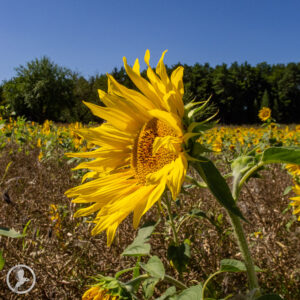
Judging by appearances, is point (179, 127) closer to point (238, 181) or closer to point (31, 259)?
point (238, 181)

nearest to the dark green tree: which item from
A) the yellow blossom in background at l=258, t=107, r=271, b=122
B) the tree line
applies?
the tree line

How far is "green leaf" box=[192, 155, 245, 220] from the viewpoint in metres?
0.62

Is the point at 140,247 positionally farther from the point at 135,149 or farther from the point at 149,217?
A: the point at 149,217

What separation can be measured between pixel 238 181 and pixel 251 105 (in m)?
40.3

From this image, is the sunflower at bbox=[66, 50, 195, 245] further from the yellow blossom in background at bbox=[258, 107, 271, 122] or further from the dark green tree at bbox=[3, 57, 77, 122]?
the dark green tree at bbox=[3, 57, 77, 122]

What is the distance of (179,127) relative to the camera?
29.7 inches

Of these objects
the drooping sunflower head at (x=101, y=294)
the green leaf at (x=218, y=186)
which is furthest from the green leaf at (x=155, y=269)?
the green leaf at (x=218, y=186)

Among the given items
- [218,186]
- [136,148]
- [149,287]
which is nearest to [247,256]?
[218,186]

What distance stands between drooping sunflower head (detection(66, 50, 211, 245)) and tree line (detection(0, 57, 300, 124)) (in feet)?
102

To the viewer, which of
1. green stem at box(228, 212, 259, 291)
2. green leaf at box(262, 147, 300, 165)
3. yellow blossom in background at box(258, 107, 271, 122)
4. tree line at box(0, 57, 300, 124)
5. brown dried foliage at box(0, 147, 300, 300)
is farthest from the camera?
tree line at box(0, 57, 300, 124)

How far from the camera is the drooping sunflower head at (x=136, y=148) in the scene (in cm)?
76

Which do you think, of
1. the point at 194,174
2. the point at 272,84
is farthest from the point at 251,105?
the point at 194,174

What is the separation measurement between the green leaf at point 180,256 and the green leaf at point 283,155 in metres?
0.52

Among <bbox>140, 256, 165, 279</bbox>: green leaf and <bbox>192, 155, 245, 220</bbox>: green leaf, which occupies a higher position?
<bbox>192, 155, 245, 220</bbox>: green leaf
